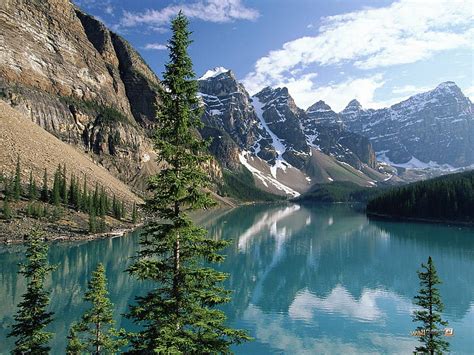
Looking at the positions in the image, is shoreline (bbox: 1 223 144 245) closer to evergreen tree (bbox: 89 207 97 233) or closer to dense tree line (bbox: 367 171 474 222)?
evergreen tree (bbox: 89 207 97 233)

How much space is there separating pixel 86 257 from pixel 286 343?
49.1 meters

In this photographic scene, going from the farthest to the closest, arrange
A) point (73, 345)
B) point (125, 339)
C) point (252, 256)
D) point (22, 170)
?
point (22, 170) < point (252, 256) < point (73, 345) < point (125, 339)

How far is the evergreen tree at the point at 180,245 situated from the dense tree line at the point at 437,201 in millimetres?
143917

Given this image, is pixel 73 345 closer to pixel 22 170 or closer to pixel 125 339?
pixel 125 339

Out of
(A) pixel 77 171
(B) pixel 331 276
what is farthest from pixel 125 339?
(A) pixel 77 171

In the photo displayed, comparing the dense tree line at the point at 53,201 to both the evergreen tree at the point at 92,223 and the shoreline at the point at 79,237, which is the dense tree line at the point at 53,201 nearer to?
the evergreen tree at the point at 92,223

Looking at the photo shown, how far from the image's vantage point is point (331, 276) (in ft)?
236

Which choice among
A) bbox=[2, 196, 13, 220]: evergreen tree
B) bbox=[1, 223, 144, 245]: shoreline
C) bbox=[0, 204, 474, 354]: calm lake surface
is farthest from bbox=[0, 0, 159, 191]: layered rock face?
bbox=[0, 204, 474, 354]: calm lake surface

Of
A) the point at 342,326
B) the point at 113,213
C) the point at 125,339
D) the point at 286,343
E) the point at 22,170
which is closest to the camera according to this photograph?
the point at 125,339

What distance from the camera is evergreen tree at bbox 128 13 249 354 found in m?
14.6

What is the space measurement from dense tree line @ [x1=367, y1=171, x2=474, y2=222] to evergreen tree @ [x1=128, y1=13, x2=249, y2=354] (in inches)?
5666

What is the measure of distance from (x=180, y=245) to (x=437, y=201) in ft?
504

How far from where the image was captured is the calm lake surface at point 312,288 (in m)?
40.5

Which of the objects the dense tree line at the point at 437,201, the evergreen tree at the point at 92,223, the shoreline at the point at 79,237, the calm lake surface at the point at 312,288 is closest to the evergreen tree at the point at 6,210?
the shoreline at the point at 79,237
